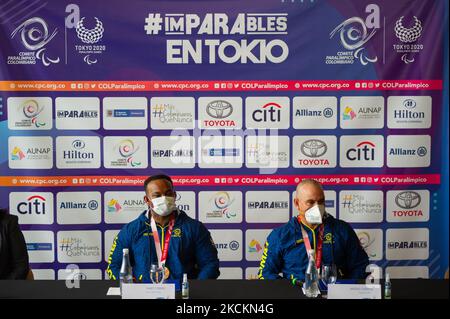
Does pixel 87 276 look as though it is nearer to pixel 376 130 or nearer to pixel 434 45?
pixel 376 130

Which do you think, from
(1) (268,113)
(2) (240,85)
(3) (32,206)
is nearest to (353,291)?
(1) (268,113)

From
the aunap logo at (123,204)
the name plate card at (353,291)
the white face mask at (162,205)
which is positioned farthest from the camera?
the aunap logo at (123,204)

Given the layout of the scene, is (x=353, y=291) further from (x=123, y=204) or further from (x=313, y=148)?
(x=123, y=204)

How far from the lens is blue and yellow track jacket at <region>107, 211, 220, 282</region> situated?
316 centimetres

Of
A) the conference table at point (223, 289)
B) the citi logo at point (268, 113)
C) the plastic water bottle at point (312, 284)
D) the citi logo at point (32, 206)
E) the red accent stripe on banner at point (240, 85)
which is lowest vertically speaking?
the conference table at point (223, 289)

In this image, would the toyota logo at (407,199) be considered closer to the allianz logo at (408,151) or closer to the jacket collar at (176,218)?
the allianz logo at (408,151)

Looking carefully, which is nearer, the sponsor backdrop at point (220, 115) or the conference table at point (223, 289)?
the conference table at point (223, 289)

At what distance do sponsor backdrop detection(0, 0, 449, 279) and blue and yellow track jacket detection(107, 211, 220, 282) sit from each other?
31.0 inches

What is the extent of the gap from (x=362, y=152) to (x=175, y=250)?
1.57 metres

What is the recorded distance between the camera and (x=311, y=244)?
3.13 m

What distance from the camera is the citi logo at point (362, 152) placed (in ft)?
13.2

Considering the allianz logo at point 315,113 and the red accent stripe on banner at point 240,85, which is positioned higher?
the red accent stripe on banner at point 240,85

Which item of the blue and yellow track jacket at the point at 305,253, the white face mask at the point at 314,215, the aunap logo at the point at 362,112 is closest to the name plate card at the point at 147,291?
the blue and yellow track jacket at the point at 305,253
